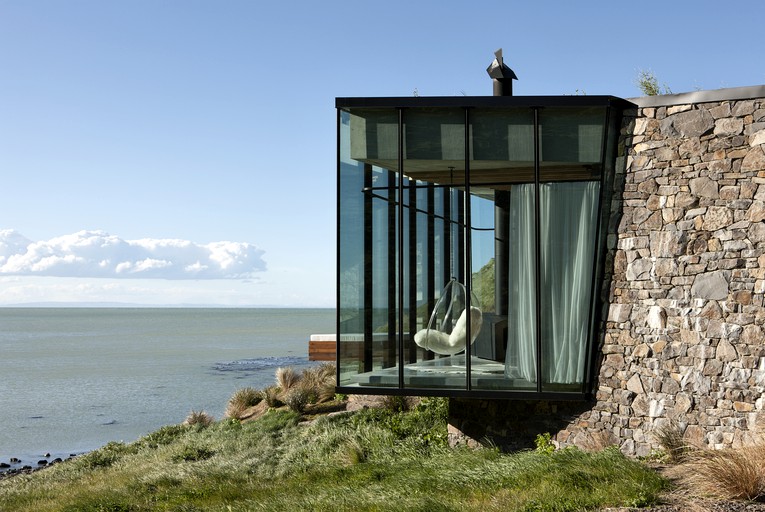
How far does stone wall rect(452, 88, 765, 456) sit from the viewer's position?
8.07 meters

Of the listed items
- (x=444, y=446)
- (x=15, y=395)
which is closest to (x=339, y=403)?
(x=444, y=446)

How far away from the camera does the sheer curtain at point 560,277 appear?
8742mm

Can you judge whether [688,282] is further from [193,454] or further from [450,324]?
[193,454]

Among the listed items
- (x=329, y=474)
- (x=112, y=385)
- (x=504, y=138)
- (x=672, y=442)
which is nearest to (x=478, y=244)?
(x=504, y=138)

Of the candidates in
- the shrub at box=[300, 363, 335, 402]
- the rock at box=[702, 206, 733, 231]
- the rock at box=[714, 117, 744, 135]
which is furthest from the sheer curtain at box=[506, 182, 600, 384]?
the shrub at box=[300, 363, 335, 402]

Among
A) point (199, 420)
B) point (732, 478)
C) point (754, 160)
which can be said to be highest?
point (754, 160)

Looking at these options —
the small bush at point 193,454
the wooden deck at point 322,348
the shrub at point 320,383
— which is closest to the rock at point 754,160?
the small bush at point 193,454

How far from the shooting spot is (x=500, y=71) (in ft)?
30.6

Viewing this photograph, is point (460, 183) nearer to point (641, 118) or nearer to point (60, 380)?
point (641, 118)

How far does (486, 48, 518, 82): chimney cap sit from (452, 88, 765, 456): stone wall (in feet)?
4.75

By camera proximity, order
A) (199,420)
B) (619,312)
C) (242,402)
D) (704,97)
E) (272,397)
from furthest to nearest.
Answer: (242,402)
(199,420)
(272,397)
(619,312)
(704,97)

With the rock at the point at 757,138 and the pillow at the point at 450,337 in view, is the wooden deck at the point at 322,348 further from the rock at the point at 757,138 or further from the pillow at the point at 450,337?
the rock at the point at 757,138

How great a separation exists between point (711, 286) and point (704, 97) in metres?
1.95

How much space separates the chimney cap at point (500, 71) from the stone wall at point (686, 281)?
1448 millimetres
